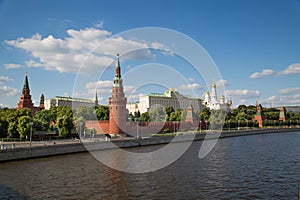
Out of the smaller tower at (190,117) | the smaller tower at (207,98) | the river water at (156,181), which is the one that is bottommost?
the river water at (156,181)

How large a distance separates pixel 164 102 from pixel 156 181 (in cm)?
8994

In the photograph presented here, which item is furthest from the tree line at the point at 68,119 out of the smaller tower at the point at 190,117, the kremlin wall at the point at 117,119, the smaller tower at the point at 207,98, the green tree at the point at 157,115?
the smaller tower at the point at 207,98

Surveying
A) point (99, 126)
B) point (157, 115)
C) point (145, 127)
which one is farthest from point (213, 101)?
point (99, 126)

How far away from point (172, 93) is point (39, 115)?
64.5m

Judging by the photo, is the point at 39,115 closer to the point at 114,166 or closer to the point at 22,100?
the point at 22,100

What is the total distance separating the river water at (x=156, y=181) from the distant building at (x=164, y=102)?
248ft

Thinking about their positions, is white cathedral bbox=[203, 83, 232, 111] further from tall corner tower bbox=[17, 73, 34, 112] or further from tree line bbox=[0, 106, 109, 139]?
tall corner tower bbox=[17, 73, 34, 112]

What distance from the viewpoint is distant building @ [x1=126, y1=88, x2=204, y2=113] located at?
325 feet

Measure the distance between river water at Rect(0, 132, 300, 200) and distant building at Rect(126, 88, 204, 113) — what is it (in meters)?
75.6

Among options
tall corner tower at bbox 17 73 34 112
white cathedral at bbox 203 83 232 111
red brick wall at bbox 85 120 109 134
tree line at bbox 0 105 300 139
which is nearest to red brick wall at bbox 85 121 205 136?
red brick wall at bbox 85 120 109 134

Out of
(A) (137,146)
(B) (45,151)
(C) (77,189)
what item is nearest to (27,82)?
(A) (137,146)

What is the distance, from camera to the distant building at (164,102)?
325 feet

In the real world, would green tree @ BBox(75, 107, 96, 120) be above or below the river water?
above

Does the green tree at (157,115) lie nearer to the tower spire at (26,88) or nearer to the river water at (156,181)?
the tower spire at (26,88)
